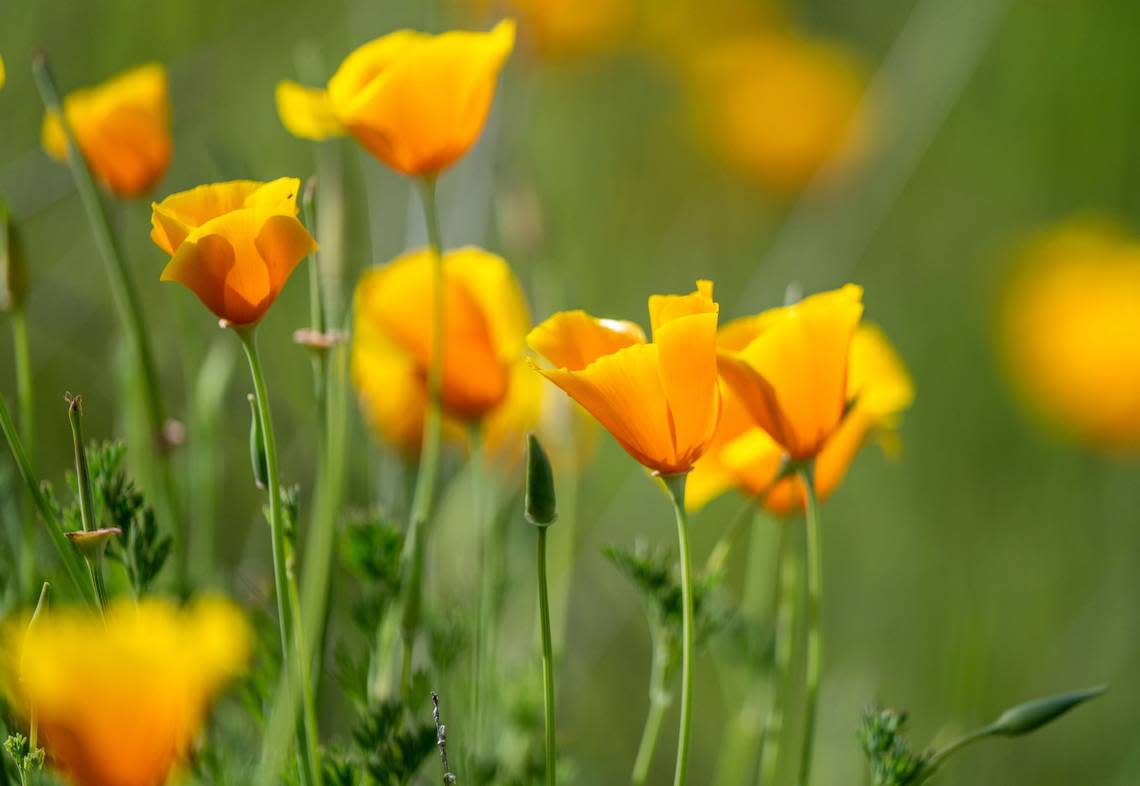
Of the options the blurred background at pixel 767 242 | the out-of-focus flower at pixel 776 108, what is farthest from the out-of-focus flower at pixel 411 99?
the out-of-focus flower at pixel 776 108

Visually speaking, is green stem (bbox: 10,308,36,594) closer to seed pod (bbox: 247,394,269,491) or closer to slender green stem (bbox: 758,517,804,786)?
seed pod (bbox: 247,394,269,491)

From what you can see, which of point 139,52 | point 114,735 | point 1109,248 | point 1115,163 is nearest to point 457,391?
point 114,735

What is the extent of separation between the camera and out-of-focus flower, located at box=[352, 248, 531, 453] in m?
0.63

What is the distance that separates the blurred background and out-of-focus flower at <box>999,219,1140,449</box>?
2 centimetres

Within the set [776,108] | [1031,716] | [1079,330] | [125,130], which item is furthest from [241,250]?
[776,108]

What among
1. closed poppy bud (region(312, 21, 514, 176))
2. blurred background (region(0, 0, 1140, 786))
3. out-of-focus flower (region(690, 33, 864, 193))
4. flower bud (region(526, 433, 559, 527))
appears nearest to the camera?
flower bud (region(526, 433, 559, 527))

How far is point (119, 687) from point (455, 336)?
36 centimetres

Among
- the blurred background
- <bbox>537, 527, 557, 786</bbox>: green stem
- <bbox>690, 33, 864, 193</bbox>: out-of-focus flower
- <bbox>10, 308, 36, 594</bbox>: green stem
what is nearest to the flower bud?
<bbox>537, 527, 557, 786</bbox>: green stem

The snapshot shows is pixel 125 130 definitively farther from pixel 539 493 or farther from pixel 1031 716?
pixel 1031 716

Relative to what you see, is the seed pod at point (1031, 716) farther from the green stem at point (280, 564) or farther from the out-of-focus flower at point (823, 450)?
the green stem at point (280, 564)

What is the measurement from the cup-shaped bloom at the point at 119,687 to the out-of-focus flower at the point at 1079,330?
1.42m

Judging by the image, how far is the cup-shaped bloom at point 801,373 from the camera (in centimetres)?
47

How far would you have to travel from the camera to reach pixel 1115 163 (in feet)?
6.81

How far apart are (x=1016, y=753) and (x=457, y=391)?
1.12 m
